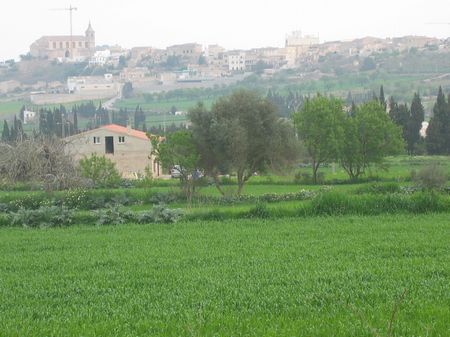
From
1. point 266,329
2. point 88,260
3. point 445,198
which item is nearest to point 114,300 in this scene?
point 266,329

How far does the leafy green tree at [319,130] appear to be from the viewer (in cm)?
5650

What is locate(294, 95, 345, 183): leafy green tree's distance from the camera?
56.5m

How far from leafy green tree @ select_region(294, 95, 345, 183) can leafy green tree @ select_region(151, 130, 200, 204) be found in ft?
56.7

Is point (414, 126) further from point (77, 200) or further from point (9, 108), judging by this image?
point (9, 108)

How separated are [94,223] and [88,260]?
9.16m

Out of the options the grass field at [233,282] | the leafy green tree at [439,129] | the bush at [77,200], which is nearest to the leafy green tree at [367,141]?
the leafy green tree at [439,129]

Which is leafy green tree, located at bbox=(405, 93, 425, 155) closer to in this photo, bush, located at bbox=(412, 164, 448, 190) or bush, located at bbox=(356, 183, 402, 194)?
bush, located at bbox=(412, 164, 448, 190)

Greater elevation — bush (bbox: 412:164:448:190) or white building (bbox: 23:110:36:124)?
bush (bbox: 412:164:448:190)

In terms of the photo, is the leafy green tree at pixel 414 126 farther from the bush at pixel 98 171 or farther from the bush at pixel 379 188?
the bush at pixel 379 188

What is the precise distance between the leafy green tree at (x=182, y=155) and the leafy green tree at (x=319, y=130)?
17.3m

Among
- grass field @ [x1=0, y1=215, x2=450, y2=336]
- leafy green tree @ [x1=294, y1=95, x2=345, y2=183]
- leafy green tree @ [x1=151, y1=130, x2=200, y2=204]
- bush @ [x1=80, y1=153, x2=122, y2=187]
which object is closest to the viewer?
grass field @ [x1=0, y1=215, x2=450, y2=336]

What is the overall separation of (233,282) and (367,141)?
47702mm

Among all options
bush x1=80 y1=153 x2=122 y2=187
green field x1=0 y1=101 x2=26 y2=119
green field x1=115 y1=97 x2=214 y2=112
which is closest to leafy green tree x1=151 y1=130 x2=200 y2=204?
bush x1=80 y1=153 x2=122 y2=187

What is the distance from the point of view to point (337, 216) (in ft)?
76.8
